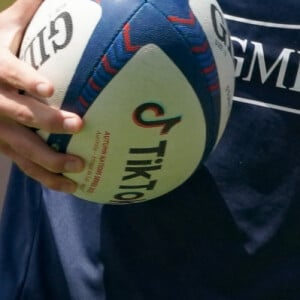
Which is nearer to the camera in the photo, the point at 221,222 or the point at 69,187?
the point at 69,187

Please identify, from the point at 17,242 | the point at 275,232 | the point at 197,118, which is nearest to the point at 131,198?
the point at 197,118

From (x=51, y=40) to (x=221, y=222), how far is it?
368mm

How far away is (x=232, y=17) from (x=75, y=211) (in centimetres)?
36

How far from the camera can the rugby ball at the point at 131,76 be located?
103 cm

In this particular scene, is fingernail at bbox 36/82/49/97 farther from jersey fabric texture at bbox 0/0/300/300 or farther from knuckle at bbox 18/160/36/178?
jersey fabric texture at bbox 0/0/300/300

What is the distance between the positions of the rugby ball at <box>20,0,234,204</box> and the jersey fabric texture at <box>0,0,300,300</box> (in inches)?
6.0

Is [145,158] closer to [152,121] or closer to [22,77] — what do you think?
[152,121]

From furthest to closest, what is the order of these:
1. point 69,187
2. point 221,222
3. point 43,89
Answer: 1. point 221,222
2. point 69,187
3. point 43,89

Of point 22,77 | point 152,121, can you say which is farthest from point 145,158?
point 22,77

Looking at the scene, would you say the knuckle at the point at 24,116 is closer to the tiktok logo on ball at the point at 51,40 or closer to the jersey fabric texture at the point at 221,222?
the tiktok logo on ball at the point at 51,40

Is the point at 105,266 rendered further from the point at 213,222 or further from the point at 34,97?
the point at 34,97

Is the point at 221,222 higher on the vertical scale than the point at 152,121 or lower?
lower

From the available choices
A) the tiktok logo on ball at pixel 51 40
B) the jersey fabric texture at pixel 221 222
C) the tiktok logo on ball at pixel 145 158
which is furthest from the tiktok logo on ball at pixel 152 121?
the jersey fabric texture at pixel 221 222

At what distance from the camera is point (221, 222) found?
4.19 feet
